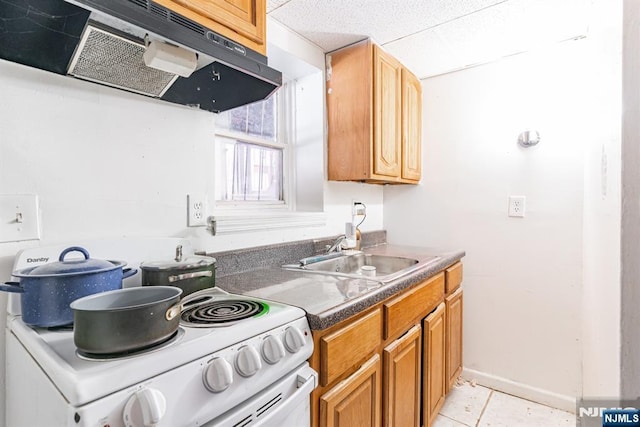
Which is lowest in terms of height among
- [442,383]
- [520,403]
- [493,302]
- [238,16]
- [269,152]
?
[520,403]

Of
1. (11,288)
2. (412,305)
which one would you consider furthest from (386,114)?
(11,288)

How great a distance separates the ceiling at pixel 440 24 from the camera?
4.83ft

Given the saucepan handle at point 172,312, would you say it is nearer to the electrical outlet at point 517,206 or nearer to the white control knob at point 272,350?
the white control knob at point 272,350

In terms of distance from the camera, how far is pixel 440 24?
163 centimetres

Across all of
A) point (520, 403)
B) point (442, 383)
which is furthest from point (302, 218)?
point (520, 403)

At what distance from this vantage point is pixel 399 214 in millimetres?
2465

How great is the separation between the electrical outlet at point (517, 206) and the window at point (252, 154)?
1.44 meters

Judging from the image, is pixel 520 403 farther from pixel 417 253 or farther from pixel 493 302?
pixel 417 253

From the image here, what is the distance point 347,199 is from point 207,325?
4.99 feet

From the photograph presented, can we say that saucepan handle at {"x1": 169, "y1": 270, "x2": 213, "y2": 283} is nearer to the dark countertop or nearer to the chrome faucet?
the dark countertop

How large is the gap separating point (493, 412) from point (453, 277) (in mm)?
794

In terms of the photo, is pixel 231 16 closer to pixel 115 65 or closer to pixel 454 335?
pixel 115 65

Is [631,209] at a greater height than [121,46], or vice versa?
[121,46]

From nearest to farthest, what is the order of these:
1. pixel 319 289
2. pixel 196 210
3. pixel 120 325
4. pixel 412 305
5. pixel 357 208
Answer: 1. pixel 120 325
2. pixel 319 289
3. pixel 196 210
4. pixel 412 305
5. pixel 357 208
